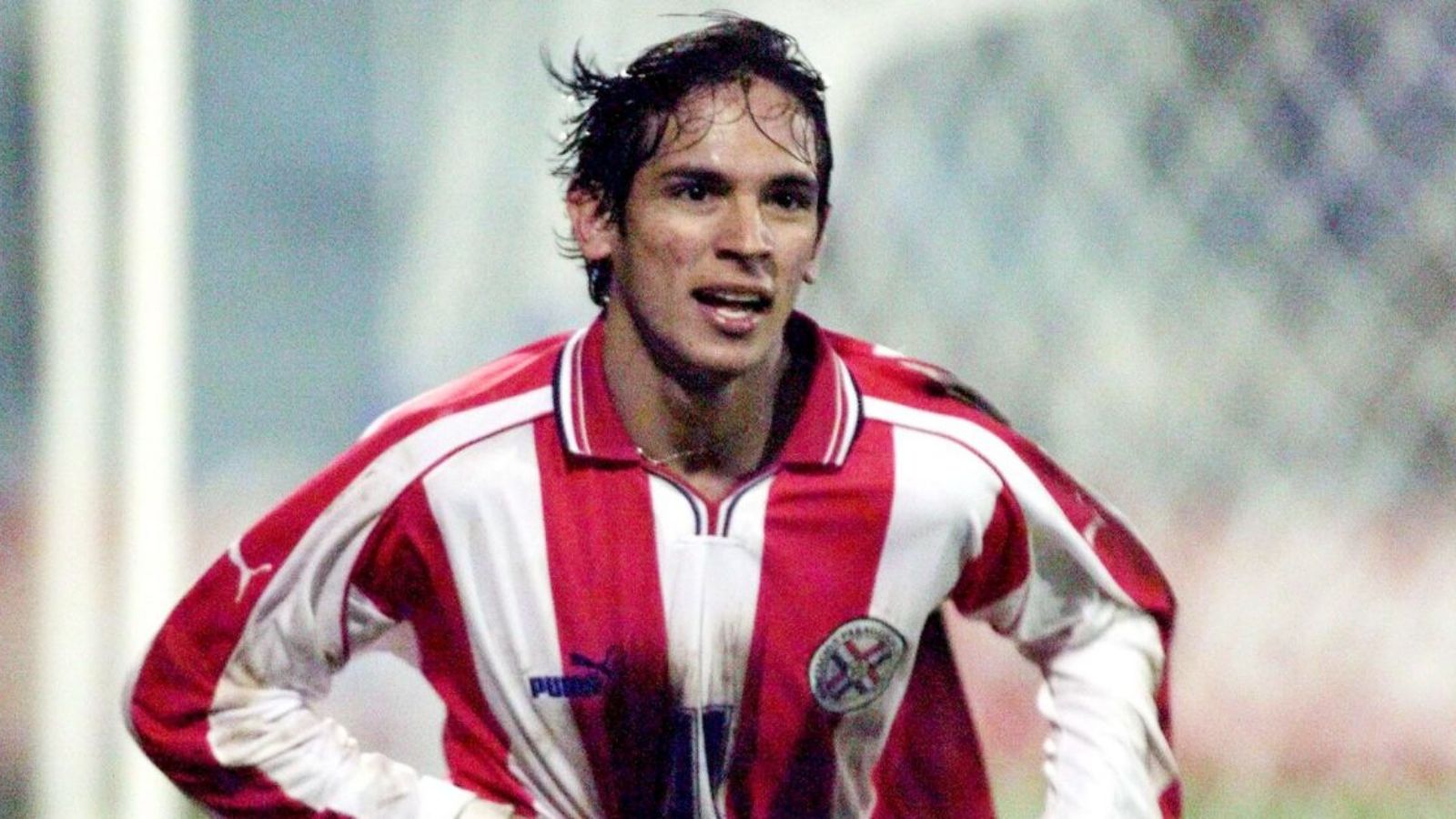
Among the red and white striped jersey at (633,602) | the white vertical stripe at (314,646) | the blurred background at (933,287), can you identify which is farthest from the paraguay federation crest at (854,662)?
the blurred background at (933,287)

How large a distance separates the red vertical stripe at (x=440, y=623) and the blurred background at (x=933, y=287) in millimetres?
552

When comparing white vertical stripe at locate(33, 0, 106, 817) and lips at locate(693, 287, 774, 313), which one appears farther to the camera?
white vertical stripe at locate(33, 0, 106, 817)

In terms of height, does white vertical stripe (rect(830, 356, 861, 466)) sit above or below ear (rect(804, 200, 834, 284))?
below

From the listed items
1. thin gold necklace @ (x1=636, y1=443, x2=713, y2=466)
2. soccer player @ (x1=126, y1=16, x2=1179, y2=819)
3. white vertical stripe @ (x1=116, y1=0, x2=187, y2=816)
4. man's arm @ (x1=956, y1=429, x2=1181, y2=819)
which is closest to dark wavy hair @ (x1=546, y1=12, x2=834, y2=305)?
soccer player @ (x1=126, y1=16, x2=1179, y2=819)

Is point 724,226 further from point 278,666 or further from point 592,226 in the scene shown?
point 278,666

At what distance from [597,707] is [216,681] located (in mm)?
218

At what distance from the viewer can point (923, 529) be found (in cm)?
129

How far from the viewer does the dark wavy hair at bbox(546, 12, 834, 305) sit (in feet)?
4.11

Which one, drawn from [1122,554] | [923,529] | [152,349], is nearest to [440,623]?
[923,529]

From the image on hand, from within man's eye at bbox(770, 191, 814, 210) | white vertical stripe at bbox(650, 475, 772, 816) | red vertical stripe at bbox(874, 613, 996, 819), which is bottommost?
red vertical stripe at bbox(874, 613, 996, 819)

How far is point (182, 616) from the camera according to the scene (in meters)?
1.27

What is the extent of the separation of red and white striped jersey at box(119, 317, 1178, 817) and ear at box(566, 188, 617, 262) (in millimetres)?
47

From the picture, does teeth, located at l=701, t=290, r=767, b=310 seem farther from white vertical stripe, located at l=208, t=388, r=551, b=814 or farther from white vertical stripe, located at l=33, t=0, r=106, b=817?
white vertical stripe, located at l=33, t=0, r=106, b=817

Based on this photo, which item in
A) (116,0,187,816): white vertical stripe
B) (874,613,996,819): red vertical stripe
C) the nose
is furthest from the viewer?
(116,0,187,816): white vertical stripe
